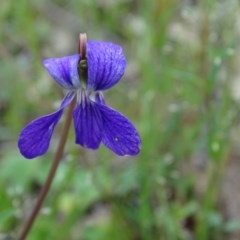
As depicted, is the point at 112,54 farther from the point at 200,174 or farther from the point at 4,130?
the point at 4,130

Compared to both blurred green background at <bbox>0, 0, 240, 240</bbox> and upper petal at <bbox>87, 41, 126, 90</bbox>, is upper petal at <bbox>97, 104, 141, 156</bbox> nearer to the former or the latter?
upper petal at <bbox>87, 41, 126, 90</bbox>

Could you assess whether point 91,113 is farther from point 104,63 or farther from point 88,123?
point 104,63

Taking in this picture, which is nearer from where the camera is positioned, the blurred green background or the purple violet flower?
the purple violet flower

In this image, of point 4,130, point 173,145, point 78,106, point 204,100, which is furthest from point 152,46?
point 78,106

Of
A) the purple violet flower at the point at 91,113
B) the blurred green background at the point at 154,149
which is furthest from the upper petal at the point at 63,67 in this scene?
the blurred green background at the point at 154,149

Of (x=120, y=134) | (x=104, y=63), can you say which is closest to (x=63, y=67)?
(x=104, y=63)

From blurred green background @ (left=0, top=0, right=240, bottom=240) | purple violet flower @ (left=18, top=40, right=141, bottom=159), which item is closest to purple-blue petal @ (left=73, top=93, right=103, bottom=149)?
purple violet flower @ (left=18, top=40, right=141, bottom=159)

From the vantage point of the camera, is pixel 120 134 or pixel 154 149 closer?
pixel 120 134
